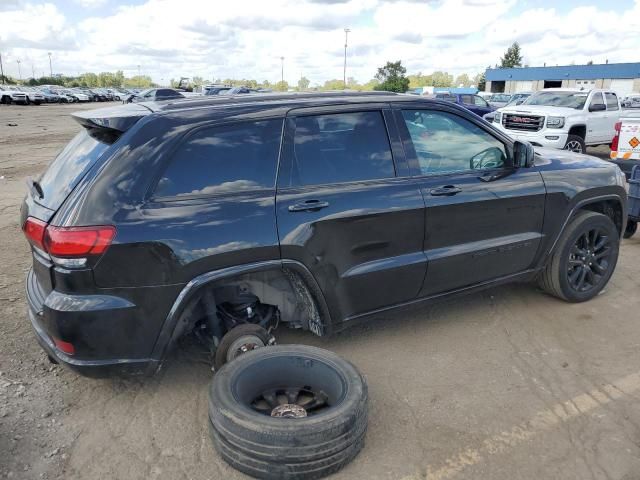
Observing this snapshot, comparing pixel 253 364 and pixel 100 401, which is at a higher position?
pixel 253 364

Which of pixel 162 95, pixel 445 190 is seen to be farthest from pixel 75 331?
pixel 162 95

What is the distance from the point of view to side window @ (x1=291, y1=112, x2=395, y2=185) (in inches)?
127

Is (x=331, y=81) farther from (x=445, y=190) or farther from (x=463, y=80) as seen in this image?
(x=445, y=190)

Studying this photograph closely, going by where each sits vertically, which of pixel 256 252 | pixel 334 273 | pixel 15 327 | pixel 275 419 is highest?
pixel 256 252

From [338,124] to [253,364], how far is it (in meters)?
1.58

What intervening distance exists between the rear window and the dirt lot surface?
124cm

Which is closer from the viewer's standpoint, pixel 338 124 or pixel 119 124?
pixel 119 124

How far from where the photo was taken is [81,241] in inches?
104

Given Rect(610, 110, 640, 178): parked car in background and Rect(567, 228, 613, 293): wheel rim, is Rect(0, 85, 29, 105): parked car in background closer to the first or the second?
Rect(610, 110, 640, 178): parked car in background

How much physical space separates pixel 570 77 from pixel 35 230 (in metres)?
70.0

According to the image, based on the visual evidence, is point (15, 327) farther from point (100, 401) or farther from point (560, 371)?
point (560, 371)

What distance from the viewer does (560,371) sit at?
3.53m

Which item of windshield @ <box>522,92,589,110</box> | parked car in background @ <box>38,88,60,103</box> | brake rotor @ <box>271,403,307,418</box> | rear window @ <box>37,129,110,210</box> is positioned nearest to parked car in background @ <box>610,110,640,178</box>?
windshield @ <box>522,92,589,110</box>

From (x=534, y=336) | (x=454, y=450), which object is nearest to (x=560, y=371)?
(x=534, y=336)
